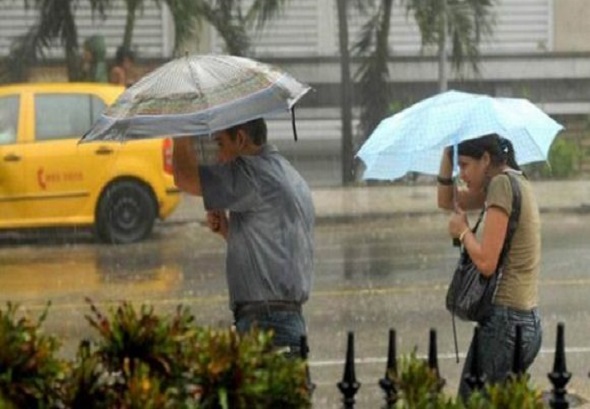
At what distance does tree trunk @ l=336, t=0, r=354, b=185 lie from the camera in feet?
70.5

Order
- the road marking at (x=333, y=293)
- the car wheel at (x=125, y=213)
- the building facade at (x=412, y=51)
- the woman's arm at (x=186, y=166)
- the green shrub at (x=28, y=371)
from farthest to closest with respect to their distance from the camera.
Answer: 1. the building facade at (x=412, y=51)
2. the car wheel at (x=125, y=213)
3. the road marking at (x=333, y=293)
4. the woman's arm at (x=186, y=166)
5. the green shrub at (x=28, y=371)

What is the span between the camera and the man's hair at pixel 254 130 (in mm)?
5637

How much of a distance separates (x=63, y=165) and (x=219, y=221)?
10.6 meters

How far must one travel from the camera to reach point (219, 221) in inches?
229

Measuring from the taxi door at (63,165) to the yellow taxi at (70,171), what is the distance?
0.03 ft

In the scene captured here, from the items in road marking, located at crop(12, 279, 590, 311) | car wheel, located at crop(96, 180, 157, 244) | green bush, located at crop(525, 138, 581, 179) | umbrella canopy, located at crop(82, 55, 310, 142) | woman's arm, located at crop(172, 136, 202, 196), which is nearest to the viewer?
umbrella canopy, located at crop(82, 55, 310, 142)

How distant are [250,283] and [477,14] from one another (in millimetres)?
16415

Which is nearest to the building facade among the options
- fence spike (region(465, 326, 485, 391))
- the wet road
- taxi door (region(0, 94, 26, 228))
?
the wet road

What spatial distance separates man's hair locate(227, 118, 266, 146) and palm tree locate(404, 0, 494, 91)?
1544 cm

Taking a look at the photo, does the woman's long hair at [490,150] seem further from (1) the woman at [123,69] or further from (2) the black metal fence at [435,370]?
(1) the woman at [123,69]

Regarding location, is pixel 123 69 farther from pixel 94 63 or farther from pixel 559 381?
pixel 559 381

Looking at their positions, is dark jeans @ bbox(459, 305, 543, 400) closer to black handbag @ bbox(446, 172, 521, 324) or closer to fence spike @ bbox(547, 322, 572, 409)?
black handbag @ bbox(446, 172, 521, 324)

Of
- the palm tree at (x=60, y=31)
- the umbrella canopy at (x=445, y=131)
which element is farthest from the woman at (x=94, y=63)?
the umbrella canopy at (x=445, y=131)

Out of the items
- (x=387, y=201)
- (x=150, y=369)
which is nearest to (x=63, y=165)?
(x=387, y=201)
